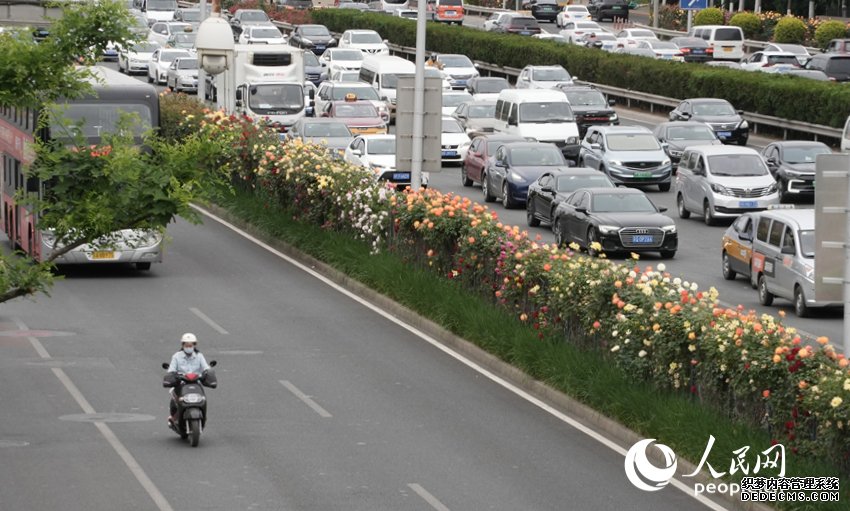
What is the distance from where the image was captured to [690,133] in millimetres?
49875

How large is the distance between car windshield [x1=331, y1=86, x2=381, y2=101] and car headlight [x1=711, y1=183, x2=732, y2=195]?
840 inches

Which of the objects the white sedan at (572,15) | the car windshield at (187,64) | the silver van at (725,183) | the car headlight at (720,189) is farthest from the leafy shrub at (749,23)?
the car headlight at (720,189)

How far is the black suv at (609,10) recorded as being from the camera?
337 ft

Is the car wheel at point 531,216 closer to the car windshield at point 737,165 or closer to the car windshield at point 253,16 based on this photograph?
the car windshield at point 737,165

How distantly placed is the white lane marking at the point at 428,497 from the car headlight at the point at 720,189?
24.6 m

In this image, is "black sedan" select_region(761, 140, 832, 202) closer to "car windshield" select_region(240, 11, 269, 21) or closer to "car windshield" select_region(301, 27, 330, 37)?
"car windshield" select_region(301, 27, 330, 37)

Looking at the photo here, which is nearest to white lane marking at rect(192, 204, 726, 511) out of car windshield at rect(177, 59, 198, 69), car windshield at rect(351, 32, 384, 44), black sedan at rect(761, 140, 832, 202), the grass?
the grass

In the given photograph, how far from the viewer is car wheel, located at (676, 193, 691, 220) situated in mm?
42406

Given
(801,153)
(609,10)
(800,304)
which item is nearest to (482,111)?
(801,153)

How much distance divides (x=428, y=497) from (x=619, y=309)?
5.04 meters

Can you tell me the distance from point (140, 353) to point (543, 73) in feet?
141

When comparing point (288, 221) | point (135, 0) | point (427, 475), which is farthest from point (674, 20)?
point (427, 475)

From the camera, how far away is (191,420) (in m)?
18.8

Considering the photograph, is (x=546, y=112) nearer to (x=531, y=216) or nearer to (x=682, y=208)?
(x=682, y=208)
